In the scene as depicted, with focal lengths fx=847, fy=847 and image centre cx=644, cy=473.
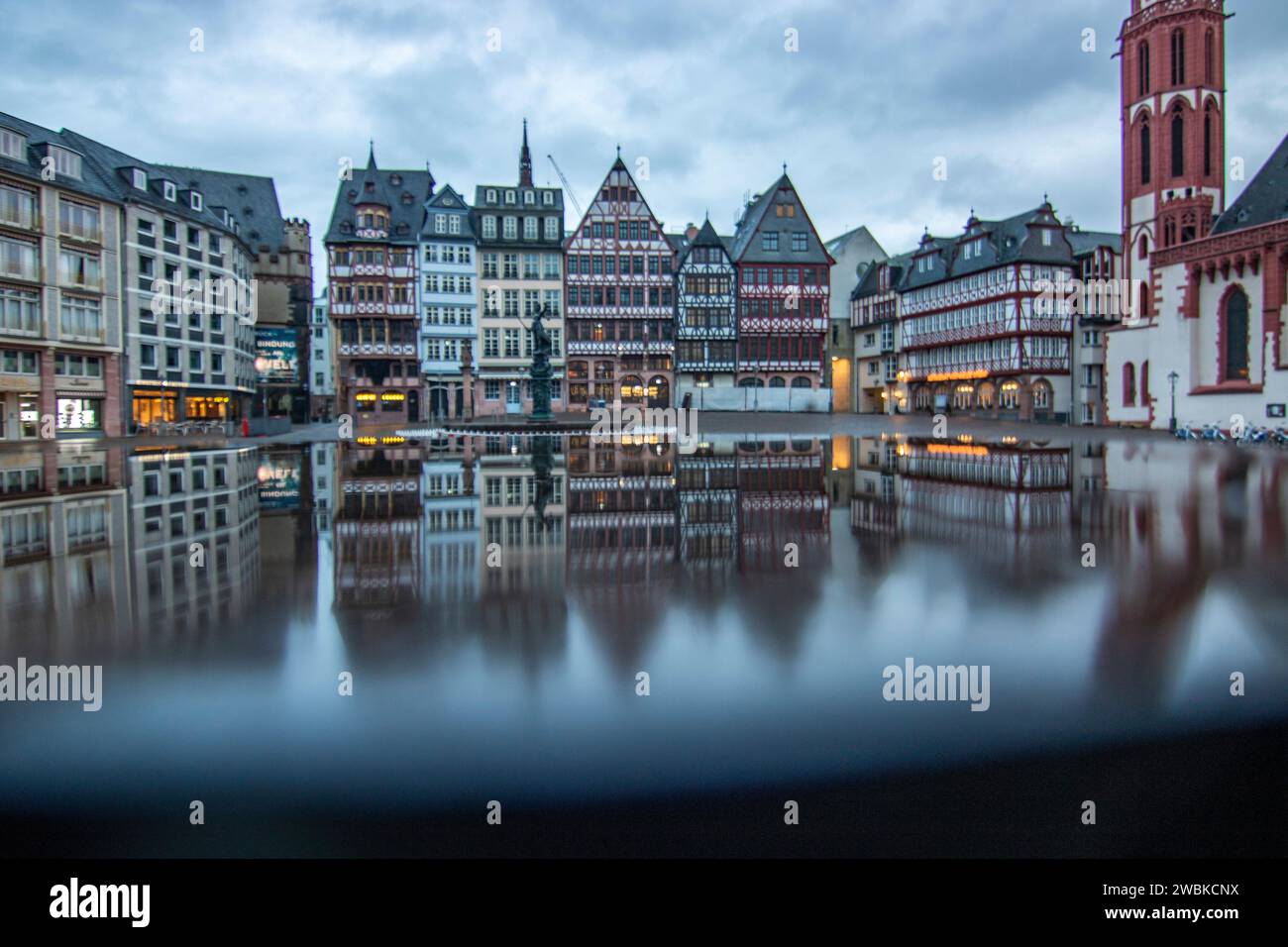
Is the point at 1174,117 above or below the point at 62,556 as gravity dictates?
above

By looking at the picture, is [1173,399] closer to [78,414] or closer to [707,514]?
[707,514]

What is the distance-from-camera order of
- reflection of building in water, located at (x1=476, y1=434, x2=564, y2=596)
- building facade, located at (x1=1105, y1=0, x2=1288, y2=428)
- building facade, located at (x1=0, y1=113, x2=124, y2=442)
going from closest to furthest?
reflection of building in water, located at (x1=476, y1=434, x2=564, y2=596), building facade, located at (x1=1105, y1=0, x2=1288, y2=428), building facade, located at (x1=0, y1=113, x2=124, y2=442)

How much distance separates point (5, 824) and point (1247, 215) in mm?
52954

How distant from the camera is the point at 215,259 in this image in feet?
195

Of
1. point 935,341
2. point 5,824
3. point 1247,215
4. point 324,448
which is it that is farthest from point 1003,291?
point 5,824

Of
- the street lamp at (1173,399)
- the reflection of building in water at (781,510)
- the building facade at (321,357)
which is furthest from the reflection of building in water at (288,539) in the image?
the building facade at (321,357)

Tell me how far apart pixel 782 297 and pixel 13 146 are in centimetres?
4758

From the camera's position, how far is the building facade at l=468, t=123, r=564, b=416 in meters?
63.8

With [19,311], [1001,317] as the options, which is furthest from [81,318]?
[1001,317]

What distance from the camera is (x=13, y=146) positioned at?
136 feet

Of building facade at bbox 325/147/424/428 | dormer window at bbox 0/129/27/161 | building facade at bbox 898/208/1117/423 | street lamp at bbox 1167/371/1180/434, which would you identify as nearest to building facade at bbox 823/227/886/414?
building facade at bbox 898/208/1117/423

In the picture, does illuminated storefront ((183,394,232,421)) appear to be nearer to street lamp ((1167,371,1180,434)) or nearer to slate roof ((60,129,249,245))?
slate roof ((60,129,249,245))

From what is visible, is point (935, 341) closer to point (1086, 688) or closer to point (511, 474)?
point (511, 474)

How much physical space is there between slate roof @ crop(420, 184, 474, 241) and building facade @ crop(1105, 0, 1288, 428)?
44620 mm
